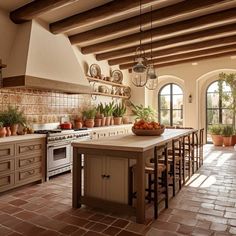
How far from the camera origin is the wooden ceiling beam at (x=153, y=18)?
158 inches

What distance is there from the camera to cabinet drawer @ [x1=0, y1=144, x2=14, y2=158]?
3.56m

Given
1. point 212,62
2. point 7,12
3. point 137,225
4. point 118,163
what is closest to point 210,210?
point 137,225

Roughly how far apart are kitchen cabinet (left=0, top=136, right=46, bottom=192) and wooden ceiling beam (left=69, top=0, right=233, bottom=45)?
2.69 metres

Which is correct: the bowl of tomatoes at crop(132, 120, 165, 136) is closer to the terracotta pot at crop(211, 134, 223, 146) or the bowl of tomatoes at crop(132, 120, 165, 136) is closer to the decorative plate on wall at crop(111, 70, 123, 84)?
the decorative plate on wall at crop(111, 70, 123, 84)

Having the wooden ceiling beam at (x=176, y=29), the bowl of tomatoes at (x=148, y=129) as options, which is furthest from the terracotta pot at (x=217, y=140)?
the bowl of tomatoes at (x=148, y=129)

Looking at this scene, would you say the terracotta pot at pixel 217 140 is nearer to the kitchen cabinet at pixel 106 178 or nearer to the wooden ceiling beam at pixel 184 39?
the wooden ceiling beam at pixel 184 39

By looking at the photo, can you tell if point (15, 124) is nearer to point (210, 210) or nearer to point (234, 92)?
point (210, 210)

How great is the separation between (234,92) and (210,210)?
562 centimetres

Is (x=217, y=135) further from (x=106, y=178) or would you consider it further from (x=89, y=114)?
(x=106, y=178)

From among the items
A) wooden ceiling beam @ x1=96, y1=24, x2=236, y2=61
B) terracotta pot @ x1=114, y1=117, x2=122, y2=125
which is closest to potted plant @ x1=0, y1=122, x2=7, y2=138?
terracotta pot @ x1=114, y1=117, x2=122, y2=125

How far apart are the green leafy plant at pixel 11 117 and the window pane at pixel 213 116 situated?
22.3ft

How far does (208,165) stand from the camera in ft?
17.8

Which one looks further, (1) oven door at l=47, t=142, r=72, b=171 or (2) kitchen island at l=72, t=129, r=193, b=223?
(1) oven door at l=47, t=142, r=72, b=171

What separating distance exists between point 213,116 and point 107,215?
7067mm
